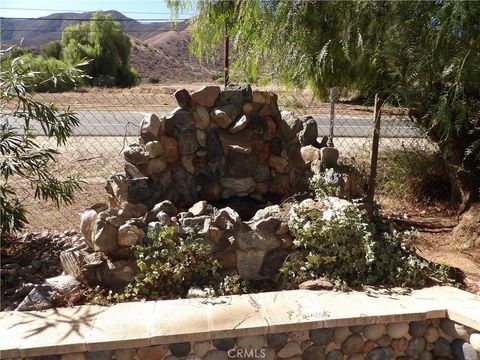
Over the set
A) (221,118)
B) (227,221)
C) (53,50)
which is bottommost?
(227,221)

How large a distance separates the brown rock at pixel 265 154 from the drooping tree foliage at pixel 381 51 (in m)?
0.67

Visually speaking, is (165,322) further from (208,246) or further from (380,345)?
(380,345)

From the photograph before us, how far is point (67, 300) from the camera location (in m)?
2.84

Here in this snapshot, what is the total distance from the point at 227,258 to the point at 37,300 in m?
1.27

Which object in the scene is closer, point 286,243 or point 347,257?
point 347,257

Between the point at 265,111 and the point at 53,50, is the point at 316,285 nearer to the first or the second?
the point at 265,111

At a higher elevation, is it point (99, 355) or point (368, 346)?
point (99, 355)

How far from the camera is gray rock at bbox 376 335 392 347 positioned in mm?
2729

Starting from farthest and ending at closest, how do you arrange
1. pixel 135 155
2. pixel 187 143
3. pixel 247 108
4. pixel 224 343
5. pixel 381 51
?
pixel 247 108 < pixel 187 143 < pixel 135 155 < pixel 381 51 < pixel 224 343

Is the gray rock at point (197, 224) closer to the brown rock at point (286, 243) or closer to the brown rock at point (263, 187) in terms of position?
the brown rock at point (286, 243)

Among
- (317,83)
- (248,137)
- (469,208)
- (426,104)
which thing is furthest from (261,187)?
(469,208)

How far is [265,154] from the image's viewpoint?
14.7 feet

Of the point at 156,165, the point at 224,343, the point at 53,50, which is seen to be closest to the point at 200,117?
the point at 156,165

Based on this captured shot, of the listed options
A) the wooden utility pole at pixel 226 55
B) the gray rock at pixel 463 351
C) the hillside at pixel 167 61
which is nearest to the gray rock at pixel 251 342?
the gray rock at pixel 463 351
